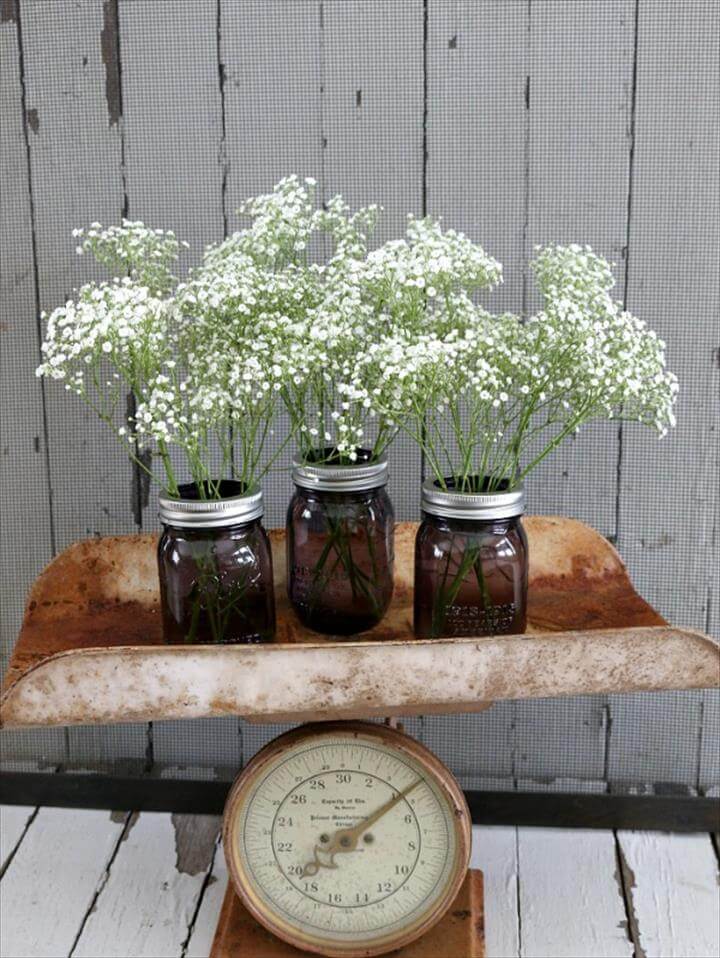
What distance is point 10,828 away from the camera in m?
1.63

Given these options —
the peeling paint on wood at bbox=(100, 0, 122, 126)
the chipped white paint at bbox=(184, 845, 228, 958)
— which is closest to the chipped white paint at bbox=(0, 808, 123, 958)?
the chipped white paint at bbox=(184, 845, 228, 958)

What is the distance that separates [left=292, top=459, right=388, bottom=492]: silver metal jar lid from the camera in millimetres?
1176

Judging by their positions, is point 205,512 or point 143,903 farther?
point 143,903

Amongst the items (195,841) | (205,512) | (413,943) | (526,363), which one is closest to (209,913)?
(195,841)

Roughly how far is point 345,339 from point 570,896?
891mm

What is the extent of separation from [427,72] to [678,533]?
0.80m

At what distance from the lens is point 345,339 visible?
3.59 feet

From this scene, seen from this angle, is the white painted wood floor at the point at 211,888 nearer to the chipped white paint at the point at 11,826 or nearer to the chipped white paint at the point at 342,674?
the chipped white paint at the point at 11,826

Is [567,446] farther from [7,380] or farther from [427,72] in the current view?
[7,380]

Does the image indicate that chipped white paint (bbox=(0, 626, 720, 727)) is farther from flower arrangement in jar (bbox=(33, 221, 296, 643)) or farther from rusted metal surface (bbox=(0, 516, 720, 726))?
flower arrangement in jar (bbox=(33, 221, 296, 643))

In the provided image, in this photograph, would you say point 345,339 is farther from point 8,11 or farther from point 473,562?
point 8,11

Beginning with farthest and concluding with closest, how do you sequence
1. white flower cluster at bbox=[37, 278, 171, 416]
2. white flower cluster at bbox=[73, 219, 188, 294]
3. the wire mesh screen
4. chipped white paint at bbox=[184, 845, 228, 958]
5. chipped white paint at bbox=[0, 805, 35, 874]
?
chipped white paint at bbox=[0, 805, 35, 874], the wire mesh screen, chipped white paint at bbox=[184, 845, 228, 958], white flower cluster at bbox=[73, 219, 188, 294], white flower cluster at bbox=[37, 278, 171, 416]

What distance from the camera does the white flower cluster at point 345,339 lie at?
107 cm

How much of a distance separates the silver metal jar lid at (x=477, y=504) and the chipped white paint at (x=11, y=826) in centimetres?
93
